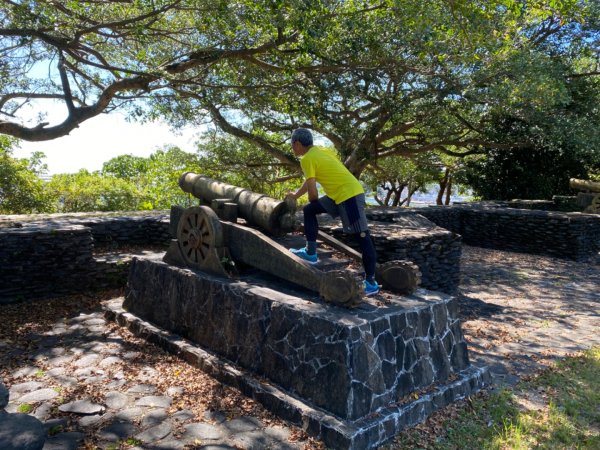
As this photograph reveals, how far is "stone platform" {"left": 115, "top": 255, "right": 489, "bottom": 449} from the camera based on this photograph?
12.2ft

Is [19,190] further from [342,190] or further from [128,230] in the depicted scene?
[342,190]

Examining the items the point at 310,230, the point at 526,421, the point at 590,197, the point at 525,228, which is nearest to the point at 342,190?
the point at 310,230

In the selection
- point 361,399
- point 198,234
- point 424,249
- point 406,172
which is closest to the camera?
point 361,399

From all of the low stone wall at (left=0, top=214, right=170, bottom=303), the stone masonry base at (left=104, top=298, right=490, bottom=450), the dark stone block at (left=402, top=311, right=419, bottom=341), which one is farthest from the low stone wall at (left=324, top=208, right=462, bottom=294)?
the low stone wall at (left=0, top=214, right=170, bottom=303)

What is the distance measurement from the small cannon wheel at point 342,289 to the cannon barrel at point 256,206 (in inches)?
47.0

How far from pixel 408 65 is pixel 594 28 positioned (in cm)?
622

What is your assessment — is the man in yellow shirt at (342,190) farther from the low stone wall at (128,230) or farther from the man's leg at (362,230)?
the low stone wall at (128,230)

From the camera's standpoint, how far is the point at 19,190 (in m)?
13.1

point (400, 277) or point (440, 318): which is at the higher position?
point (400, 277)

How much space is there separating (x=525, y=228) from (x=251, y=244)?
32.4ft

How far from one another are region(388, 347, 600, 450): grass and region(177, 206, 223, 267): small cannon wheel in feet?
8.53

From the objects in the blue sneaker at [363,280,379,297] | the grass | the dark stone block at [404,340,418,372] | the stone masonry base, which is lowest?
the grass

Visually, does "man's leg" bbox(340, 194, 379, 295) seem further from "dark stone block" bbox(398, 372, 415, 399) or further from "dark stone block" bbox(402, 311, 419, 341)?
"dark stone block" bbox(398, 372, 415, 399)

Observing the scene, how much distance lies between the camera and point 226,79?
9.76 metres
